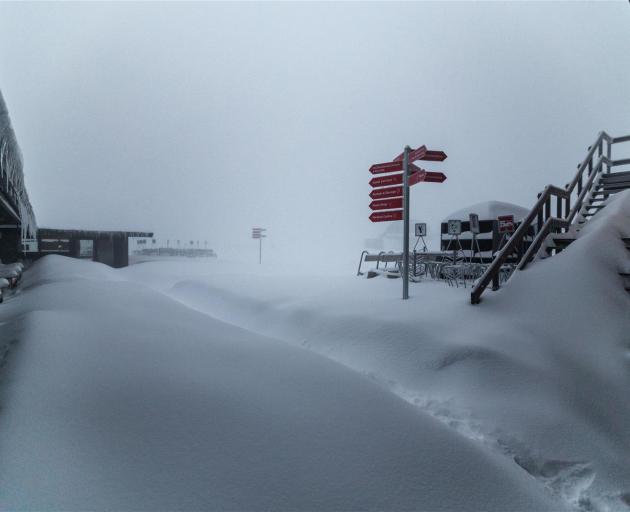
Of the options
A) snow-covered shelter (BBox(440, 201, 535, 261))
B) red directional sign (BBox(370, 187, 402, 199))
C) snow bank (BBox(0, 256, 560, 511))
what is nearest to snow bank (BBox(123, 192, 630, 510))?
snow bank (BBox(0, 256, 560, 511))

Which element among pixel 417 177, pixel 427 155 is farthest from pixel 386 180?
pixel 427 155

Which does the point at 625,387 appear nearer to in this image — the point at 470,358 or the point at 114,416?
the point at 470,358

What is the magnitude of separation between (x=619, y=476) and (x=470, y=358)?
1468 mm

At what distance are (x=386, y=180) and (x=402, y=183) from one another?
318 mm

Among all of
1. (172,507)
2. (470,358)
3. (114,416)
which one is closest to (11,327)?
(114,416)

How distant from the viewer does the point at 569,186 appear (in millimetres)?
6785

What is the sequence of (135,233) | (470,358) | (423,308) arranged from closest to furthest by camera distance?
1. (470,358)
2. (423,308)
3. (135,233)

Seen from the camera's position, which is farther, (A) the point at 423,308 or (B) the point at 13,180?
(B) the point at 13,180

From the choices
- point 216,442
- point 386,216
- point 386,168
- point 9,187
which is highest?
point 9,187

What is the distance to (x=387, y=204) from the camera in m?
6.72

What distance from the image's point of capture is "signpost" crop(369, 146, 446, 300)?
6266mm

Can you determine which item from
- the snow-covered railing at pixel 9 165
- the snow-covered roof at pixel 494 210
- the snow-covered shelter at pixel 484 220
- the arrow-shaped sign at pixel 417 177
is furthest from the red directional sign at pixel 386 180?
the snow-covered roof at pixel 494 210

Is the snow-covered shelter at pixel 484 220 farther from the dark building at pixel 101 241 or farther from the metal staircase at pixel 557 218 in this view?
the dark building at pixel 101 241

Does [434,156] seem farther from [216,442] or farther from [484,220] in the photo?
[484,220]
